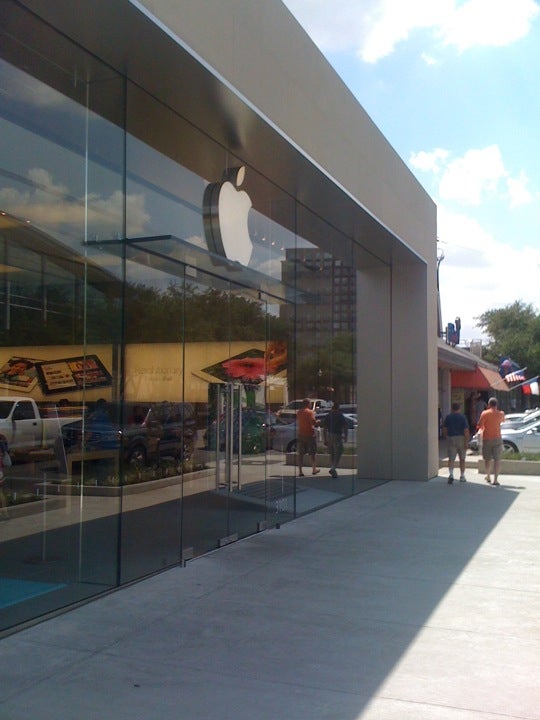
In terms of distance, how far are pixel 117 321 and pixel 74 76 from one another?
2472 millimetres

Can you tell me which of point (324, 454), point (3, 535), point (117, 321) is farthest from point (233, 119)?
point (324, 454)

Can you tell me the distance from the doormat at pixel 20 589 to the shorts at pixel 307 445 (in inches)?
258

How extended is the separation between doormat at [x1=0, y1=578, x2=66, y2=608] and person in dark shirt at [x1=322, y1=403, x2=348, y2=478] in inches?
317

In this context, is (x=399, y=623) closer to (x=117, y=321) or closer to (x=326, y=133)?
(x=117, y=321)

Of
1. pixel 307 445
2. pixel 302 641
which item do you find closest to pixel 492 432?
pixel 307 445

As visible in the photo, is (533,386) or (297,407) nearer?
(297,407)

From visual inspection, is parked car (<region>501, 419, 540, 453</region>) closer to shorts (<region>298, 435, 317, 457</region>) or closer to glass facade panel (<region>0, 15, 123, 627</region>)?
shorts (<region>298, 435, 317, 457</region>)

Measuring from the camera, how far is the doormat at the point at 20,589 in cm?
743

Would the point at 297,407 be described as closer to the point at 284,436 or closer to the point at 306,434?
the point at 306,434

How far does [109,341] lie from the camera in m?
8.66

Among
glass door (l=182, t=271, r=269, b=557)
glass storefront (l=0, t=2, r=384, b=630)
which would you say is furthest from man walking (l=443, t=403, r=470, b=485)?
glass storefront (l=0, t=2, r=384, b=630)

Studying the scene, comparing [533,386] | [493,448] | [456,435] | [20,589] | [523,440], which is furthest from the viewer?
→ [533,386]

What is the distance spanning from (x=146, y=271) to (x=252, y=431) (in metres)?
3.25

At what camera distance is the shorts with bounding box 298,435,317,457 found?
14031mm
